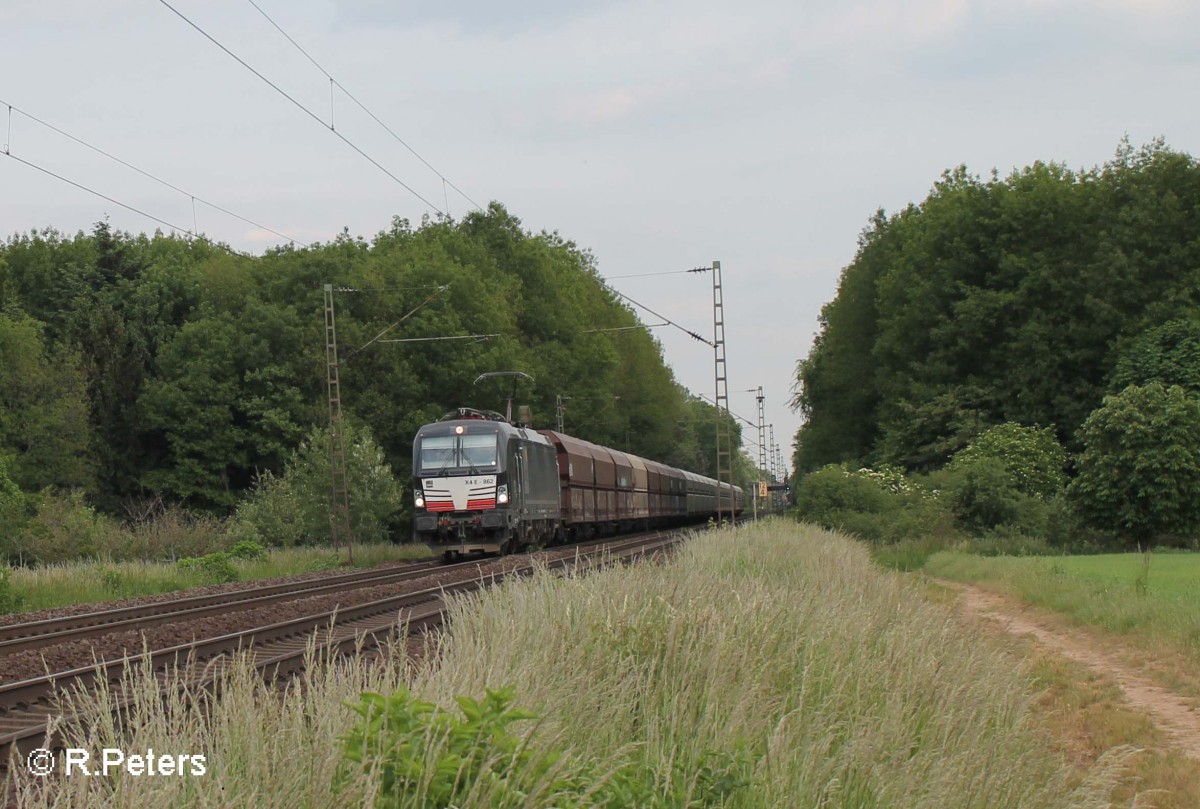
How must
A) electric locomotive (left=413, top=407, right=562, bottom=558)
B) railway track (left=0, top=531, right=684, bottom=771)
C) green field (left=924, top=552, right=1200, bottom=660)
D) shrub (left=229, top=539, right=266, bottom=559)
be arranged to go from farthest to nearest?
electric locomotive (left=413, top=407, right=562, bottom=558)
shrub (left=229, top=539, right=266, bottom=559)
green field (left=924, top=552, right=1200, bottom=660)
railway track (left=0, top=531, right=684, bottom=771)

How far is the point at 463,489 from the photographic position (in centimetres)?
3262

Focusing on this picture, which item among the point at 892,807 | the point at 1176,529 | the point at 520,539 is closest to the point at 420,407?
the point at 520,539

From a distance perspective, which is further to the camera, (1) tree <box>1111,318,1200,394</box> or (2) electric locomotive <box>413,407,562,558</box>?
(1) tree <box>1111,318,1200,394</box>

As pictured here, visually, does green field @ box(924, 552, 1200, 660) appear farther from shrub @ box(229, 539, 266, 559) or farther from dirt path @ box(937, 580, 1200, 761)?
shrub @ box(229, 539, 266, 559)

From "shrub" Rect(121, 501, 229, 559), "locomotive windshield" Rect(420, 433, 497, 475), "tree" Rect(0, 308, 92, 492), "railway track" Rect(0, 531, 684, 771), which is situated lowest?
"railway track" Rect(0, 531, 684, 771)

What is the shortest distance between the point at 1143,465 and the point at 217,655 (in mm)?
27804

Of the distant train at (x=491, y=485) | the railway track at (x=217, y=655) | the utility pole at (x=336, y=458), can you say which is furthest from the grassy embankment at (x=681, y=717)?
the utility pole at (x=336, y=458)

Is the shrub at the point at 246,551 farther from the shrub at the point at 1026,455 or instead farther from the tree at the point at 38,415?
the tree at the point at 38,415

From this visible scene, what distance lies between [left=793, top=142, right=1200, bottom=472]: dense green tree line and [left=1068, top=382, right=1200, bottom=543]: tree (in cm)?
954

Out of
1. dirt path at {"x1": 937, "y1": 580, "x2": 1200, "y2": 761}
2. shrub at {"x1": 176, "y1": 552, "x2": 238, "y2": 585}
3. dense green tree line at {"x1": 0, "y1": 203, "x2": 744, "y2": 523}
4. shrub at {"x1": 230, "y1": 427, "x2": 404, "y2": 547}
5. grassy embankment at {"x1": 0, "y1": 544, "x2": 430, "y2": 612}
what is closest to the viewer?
dirt path at {"x1": 937, "y1": 580, "x2": 1200, "y2": 761}

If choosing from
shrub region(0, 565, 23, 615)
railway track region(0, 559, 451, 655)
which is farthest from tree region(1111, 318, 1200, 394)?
shrub region(0, 565, 23, 615)

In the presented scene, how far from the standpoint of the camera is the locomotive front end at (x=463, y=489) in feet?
106

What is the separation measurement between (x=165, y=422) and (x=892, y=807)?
5606 cm

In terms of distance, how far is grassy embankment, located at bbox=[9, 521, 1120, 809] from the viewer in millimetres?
4102
